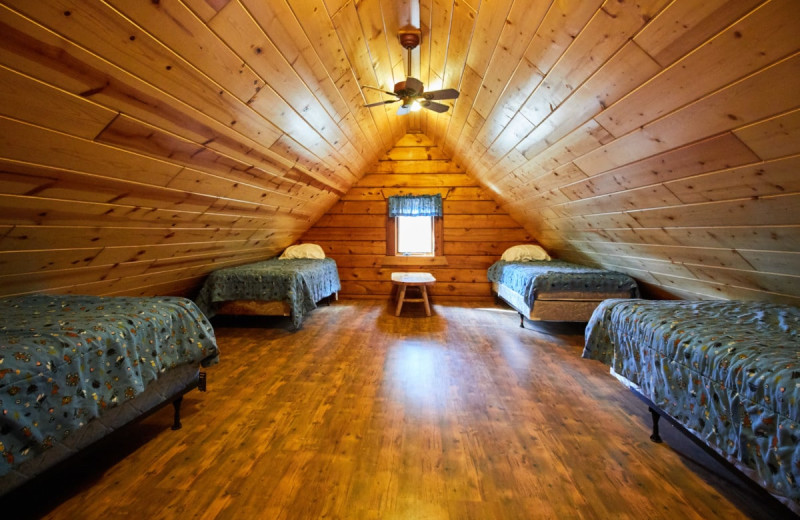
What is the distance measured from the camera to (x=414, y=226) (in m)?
5.43

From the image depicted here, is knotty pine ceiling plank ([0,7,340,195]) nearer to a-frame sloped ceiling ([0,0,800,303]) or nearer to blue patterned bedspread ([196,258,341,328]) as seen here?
a-frame sloped ceiling ([0,0,800,303])

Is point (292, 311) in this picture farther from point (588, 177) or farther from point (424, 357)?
A: point (588, 177)

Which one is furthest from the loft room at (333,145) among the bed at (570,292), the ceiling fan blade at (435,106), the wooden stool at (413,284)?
the wooden stool at (413,284)

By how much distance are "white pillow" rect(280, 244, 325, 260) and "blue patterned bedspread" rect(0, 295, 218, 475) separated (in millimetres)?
3077

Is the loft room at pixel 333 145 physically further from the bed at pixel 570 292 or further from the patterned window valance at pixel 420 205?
the patterned window valance at pixel 420 205

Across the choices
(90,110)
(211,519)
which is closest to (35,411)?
(211,519)

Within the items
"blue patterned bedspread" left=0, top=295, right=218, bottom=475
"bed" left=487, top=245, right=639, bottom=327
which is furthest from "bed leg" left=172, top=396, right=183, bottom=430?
"bed" left=487, top=245, right=639, bottom=327

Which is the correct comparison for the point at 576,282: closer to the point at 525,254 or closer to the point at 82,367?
the point at 525,254

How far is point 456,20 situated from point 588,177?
131 centimetres

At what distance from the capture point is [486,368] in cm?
253

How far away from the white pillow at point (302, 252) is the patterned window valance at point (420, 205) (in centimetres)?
140

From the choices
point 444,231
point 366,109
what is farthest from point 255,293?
point 444,231

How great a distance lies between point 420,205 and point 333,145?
83.8 inches

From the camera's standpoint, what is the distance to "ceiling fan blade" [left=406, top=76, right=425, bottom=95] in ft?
7.94
